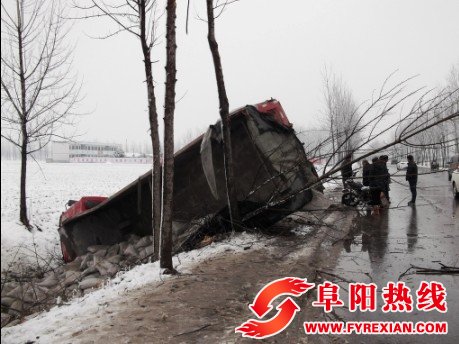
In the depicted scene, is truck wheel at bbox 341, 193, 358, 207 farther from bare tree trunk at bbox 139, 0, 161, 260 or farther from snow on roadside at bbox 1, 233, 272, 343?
bare tree trunk at bbox 139, 0, 161, 260

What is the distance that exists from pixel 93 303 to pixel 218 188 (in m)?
4.01

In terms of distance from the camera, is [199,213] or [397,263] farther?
[199,213]

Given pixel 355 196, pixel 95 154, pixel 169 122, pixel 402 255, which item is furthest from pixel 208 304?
pixel 95 154

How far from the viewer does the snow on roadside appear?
370cm

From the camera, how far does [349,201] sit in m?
11.6

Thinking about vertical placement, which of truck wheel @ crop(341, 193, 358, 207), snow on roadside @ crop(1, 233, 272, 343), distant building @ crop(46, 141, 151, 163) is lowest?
snow on roadside @ crop(1, 233, 272, 343)

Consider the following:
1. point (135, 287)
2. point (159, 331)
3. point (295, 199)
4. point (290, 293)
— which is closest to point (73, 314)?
point (135, 287)

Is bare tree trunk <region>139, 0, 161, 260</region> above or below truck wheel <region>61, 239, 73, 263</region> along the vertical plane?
above

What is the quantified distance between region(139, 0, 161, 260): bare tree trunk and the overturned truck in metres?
0.77

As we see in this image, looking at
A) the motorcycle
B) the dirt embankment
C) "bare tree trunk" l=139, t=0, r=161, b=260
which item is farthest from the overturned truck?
the motorcycle

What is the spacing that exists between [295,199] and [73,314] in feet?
15.3

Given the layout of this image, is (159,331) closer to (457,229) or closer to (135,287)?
(135,287)

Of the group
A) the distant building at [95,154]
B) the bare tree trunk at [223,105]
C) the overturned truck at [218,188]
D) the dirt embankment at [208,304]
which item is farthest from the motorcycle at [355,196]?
the distant building at [95,154]

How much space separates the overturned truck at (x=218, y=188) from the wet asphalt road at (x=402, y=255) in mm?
1630
